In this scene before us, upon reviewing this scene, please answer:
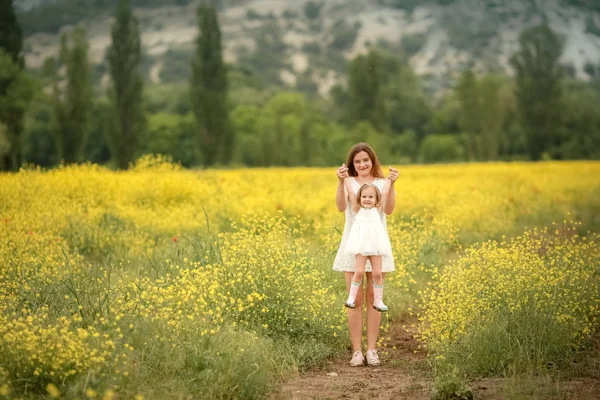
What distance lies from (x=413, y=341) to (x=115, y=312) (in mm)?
3282

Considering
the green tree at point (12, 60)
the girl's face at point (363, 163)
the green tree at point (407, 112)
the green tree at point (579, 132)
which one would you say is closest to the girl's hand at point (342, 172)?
the girl's face at point (363, 163)

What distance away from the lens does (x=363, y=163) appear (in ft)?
21.7

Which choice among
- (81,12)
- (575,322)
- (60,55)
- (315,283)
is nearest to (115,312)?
(315,283)

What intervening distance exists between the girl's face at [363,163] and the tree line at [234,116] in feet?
77.9

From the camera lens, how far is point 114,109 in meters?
38.6

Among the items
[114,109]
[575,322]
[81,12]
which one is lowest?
[575,322]

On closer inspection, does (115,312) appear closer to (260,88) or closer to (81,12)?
(260,88)

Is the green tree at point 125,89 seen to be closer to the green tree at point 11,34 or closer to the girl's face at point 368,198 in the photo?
the green tree at point 11,34

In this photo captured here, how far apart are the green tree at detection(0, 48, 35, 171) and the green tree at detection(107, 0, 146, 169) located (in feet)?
18.0

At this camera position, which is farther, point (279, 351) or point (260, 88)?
point (260, 88)

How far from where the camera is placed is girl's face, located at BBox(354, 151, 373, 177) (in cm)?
663

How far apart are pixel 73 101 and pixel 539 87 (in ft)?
105

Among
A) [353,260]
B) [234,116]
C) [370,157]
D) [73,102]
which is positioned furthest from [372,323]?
[234,116]

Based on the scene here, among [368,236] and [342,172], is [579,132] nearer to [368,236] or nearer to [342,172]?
[342,172]
